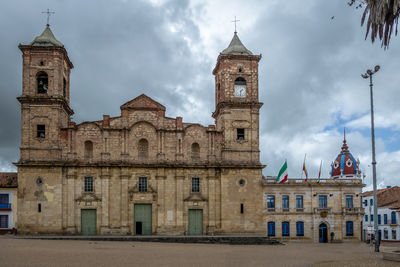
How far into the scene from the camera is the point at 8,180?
163 ft

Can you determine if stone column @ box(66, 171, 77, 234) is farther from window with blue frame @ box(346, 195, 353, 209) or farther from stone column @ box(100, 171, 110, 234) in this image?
window with blue frame @ box(346, 195, 353, 209)

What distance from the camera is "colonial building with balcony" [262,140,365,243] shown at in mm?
46469

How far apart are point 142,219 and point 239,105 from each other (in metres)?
14.0

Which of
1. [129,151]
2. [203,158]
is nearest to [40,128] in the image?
[129,151]

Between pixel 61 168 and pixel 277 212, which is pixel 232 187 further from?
pixel 61 168

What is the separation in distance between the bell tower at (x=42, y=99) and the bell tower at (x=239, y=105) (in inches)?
588

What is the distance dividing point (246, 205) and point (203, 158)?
589 cm

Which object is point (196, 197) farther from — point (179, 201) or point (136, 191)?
point (136, 191)

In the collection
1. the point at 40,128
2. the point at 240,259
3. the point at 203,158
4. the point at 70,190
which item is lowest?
the point at 240,259

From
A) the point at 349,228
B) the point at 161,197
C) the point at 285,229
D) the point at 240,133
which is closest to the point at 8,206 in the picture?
the point at 161,197

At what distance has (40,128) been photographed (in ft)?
141

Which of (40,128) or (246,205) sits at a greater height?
(40,128)

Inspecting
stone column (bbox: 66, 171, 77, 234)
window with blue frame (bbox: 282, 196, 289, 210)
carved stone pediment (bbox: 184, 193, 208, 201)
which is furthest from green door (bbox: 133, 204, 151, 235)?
window with blue frame (bbox: 282, 196, 289, 210)

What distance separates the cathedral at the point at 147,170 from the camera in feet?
139
